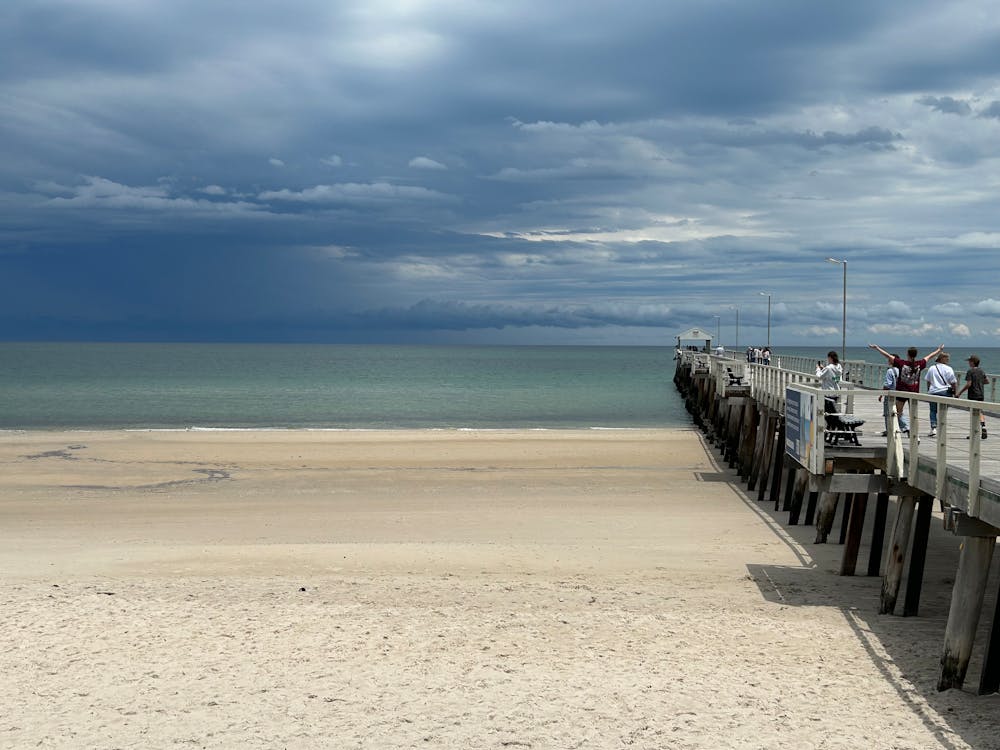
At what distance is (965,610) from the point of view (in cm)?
805

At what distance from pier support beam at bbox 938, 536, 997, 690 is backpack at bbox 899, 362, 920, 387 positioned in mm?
8603

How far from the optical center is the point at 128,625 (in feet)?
31.3

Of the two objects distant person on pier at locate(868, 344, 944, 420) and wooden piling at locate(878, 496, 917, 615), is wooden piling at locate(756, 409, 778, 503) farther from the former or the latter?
wooden piling at locate(878, 496, 917, 615)

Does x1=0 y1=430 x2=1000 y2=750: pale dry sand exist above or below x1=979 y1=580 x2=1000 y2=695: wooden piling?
below

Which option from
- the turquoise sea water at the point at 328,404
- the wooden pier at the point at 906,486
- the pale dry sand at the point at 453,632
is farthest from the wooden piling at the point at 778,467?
the turquoise sea water at the point at 328,404

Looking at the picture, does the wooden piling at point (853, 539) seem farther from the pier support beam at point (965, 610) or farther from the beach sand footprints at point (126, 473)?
the beach sand footprints at point (126, 473)

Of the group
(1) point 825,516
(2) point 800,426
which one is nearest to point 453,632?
(2) point 800,426

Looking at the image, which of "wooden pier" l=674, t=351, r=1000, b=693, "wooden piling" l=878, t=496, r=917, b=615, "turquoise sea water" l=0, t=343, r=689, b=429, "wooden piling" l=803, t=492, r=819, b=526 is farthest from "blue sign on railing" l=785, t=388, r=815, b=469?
"turquoise sea water" l=0, t=343, r=689, b=429

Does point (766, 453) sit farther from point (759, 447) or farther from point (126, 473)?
point (126, 473)

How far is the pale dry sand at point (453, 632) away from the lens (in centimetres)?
723

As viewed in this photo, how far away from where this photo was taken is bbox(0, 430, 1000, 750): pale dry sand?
7.23 m

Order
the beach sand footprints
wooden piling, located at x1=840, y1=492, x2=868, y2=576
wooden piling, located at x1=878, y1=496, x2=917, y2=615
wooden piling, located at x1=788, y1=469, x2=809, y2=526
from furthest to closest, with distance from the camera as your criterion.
Answer: 1. the beach sand footprints
2. wooden piling, located at x1=788, y1=469, x2=809, y2=526
3. wooden piling, located at x1=840, y1=492, x2=868, y2=576
4. wooden piling, located at x1=878, y1=496, x2=917, y2=615

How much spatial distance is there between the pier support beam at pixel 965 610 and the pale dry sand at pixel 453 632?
0.24m

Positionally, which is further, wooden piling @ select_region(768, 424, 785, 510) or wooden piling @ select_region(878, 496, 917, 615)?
wooden piling @ select_region(768, 424, 785, 510)
